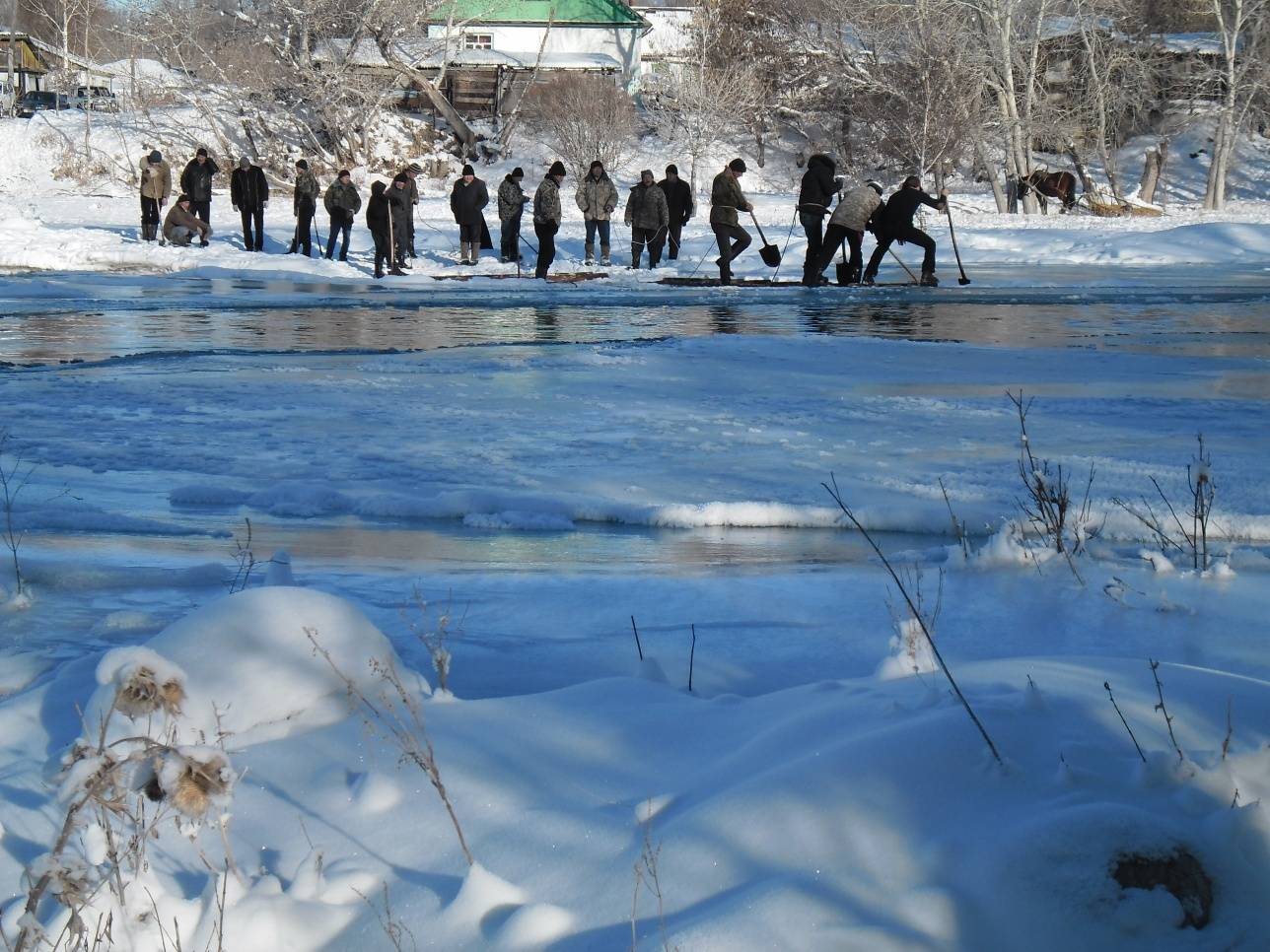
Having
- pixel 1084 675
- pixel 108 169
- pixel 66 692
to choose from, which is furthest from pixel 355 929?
pixel 108 169

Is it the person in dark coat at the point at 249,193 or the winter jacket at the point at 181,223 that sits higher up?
the person in dark coat at the point at 249,193

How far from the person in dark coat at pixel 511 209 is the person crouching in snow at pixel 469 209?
11.6 inches

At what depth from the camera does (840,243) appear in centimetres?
1888

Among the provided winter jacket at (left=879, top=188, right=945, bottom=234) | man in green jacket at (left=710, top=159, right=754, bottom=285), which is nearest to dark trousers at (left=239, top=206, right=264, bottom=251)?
man in green jacket at (left=710, top=159, right=754, bottom=285)

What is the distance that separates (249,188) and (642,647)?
71.1 feet

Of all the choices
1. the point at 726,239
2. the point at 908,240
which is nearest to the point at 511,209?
the point at 726,239

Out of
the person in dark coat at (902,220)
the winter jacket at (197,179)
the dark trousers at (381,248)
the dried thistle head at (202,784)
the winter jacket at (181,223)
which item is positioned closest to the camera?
the dried thistle head at (202,784)

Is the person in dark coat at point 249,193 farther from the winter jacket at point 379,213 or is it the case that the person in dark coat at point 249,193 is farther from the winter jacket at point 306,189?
the winter jacket at point 379,213

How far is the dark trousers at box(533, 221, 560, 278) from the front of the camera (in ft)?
65.2

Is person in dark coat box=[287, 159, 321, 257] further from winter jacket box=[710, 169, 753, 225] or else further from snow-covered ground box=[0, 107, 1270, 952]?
snow-covered ground box=[0, 107, 1270, 952]

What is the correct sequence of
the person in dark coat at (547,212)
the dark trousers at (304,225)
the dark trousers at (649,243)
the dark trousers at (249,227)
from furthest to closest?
the dark trousers at (249,227), the dark trousers at (304,225), the dark trousers at (649,243), the person in dark coat at (547,212)

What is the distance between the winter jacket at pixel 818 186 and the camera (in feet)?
60.8

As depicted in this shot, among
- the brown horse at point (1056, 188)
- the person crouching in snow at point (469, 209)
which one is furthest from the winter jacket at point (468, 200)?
the brown horse at point (1056, 188)

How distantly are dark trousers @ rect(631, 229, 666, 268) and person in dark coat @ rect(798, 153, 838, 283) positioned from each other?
3.39 metres
